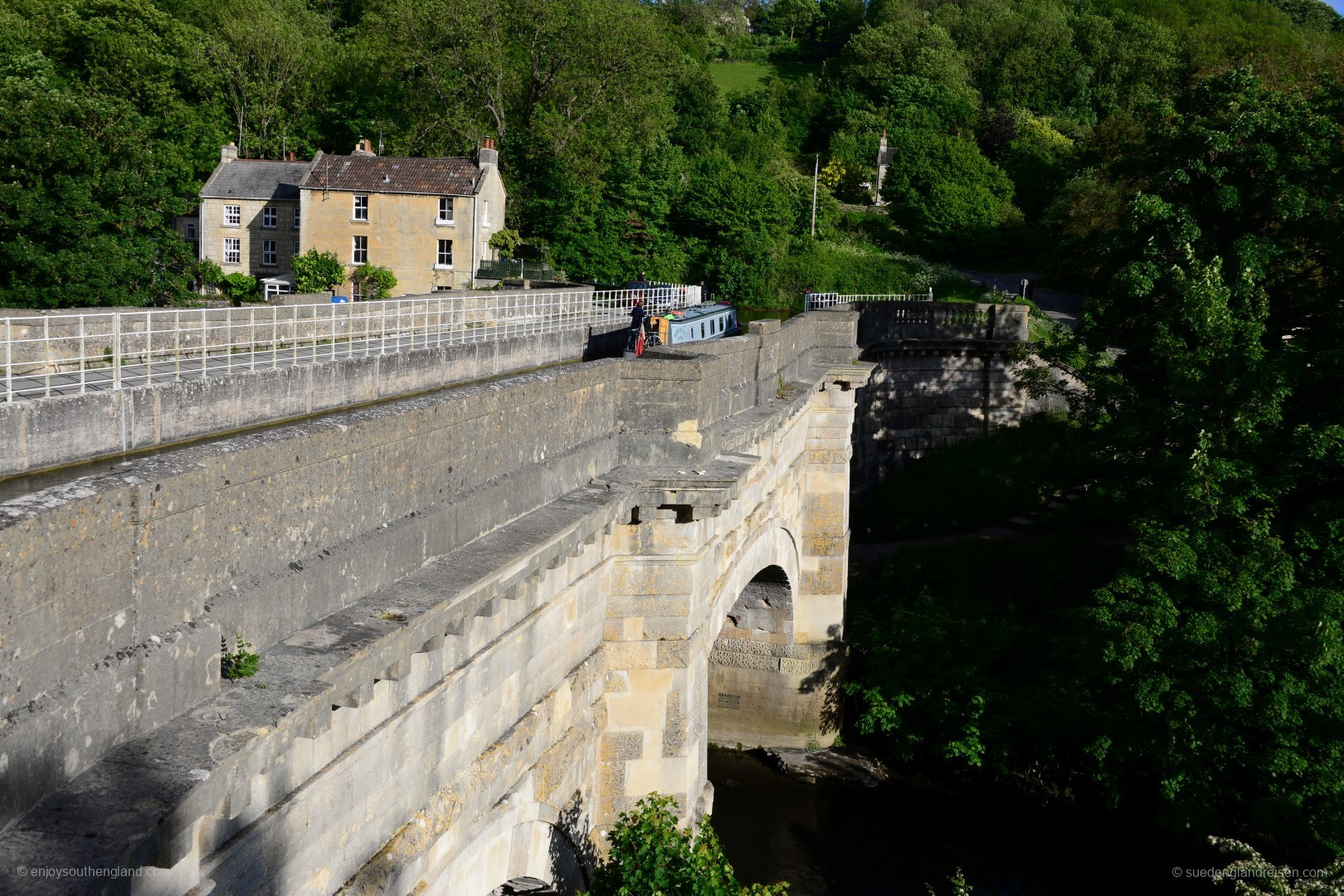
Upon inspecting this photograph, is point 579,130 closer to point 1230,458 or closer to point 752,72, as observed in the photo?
point 1230,458

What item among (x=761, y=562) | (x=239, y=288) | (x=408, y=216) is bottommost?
(x=761, y=562)

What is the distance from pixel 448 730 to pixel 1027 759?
16.4m

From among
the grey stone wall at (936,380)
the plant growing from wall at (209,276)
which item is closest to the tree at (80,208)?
the plant growing from wall at (209,276)

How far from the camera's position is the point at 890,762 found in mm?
22344

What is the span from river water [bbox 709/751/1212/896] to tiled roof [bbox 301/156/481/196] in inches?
1093

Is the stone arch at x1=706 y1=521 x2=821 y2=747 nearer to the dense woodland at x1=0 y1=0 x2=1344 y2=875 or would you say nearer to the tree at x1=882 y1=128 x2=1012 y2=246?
the dense woodland at x1=0 y1=0 x2=1344 y2=875

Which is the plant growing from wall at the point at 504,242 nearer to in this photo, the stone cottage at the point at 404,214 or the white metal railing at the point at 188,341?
the stone cottage at the point at 404,214

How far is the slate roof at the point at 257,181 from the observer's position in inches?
1913

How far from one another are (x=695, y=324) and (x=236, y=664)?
1693cm

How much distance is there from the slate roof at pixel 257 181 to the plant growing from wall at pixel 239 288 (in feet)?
23.8

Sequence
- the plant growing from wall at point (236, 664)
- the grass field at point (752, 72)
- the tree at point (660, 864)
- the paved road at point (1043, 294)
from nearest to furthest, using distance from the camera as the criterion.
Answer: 1. the plant growing from wall at point (236, 664)
2. the tree at point (660, 864)
3. the paved road at point (1043, 294)
4. the grass field at point (752, 72)

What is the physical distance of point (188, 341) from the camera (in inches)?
552

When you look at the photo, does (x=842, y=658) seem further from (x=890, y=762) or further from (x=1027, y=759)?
(x=1027, y=759)

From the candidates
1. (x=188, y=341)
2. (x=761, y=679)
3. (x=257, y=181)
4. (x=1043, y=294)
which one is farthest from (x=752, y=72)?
(x=188, y=341)
